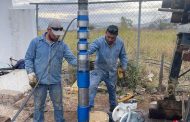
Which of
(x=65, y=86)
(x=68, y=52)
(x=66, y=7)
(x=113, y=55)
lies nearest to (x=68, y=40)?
(x=66, y=7)

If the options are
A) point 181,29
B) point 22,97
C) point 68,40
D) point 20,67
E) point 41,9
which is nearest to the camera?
point 181,29

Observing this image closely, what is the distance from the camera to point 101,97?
9281mm

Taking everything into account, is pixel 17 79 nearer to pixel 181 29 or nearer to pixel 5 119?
pixel 5 119

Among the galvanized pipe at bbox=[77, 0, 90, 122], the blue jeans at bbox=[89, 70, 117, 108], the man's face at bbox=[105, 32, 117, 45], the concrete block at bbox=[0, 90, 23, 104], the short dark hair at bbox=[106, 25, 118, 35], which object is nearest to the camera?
the galvanized pipe at bbox=[77, 0, 90, 122]

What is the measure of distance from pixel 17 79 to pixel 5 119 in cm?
268

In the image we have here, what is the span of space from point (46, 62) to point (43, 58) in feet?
0.26

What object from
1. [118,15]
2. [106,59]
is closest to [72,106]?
[106,59]

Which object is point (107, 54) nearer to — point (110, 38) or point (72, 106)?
point (110, 38)

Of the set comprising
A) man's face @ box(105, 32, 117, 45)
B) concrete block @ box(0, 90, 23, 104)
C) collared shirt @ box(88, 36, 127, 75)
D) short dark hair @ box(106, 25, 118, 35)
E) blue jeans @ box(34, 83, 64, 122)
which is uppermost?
short dark hair @ box(106, 25, 118, 35)

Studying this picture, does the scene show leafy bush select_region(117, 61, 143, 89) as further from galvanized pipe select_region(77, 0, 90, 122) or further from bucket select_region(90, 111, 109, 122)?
galvanized pipe select_region(77, 0, 90, 122)

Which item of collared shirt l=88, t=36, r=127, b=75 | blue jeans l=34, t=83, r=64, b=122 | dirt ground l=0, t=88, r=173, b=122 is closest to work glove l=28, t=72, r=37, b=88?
blue jeans l=34, t=83, r=64, b=122

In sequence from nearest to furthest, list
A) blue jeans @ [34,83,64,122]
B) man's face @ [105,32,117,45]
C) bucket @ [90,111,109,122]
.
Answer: bucket @ [90,111,109,122] → blue jeans @ [34,83,64,122] → man's face @ [105,32,117,45]

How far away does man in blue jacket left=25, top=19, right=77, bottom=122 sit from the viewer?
6191 millimetres

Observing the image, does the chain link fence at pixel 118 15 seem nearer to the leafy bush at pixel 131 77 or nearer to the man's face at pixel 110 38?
the leafy bush at pixel 131 77
